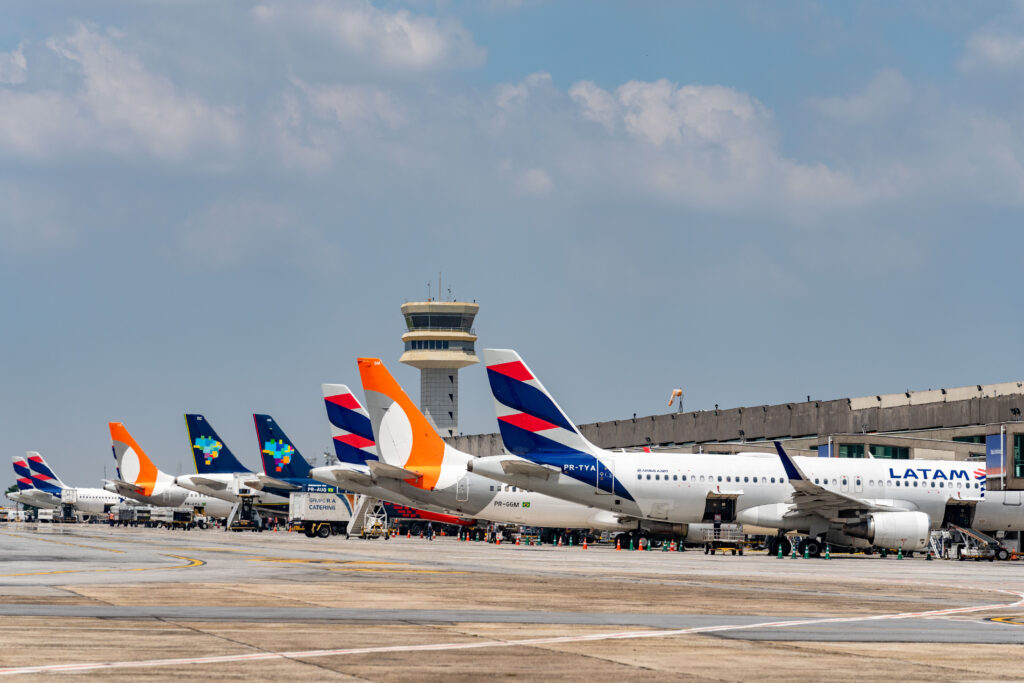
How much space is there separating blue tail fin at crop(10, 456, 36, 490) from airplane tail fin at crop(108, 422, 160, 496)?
56.9 m

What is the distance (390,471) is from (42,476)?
13167 cm

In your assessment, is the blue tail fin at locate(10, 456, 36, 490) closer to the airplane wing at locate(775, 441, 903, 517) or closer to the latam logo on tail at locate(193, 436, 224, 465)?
the latam logo on tail at locate(193, 436, 224, 465)

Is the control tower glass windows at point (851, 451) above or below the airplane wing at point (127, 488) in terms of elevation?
above

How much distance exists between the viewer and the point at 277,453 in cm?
9719

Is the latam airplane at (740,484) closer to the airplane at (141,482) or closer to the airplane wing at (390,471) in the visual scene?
the airplane wing at (390,471)

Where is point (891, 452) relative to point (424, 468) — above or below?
above

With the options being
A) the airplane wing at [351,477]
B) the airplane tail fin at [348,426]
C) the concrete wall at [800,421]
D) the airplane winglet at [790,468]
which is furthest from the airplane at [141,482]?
the airplane winglet at [790,468]

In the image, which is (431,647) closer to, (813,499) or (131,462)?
(813,499)

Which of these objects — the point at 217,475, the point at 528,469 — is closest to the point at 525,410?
the point at 528,469

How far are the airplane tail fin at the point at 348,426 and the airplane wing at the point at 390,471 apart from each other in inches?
494

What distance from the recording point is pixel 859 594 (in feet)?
91.1

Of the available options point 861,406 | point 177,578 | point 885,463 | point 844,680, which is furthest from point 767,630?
point 861,406

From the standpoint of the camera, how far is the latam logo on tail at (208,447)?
354 feet

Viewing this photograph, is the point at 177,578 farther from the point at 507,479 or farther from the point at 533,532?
the point at 533,532
